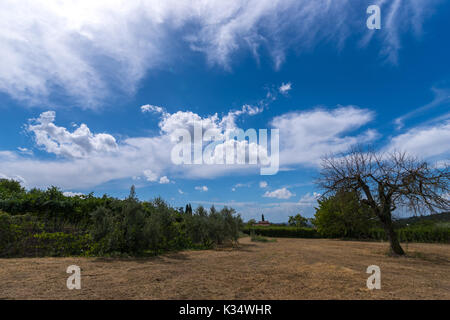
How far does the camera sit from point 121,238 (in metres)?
8.75

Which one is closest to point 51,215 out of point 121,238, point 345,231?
point 121,238

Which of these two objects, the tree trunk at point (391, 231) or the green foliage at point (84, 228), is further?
the tree trunk at point (391, 231)

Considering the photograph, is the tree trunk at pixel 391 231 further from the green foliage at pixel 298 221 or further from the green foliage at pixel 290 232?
the green foliage at pixel 298 221

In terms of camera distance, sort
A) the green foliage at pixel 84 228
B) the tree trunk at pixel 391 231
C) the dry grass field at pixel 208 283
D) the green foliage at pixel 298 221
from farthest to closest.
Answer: the green foliage at pixel 298 221 → the tree trunk at pixel 391 231 → the green foliage at pixel 84 228 → the dry grass field at pixel 208 283

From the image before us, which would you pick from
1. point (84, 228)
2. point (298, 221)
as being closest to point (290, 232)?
point (298, 221)

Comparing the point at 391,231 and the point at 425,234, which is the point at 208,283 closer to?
the point at 391,231

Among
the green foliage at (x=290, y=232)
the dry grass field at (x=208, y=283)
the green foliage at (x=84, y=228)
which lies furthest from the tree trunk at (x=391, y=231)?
the green foliage at (x=290, y=232)
